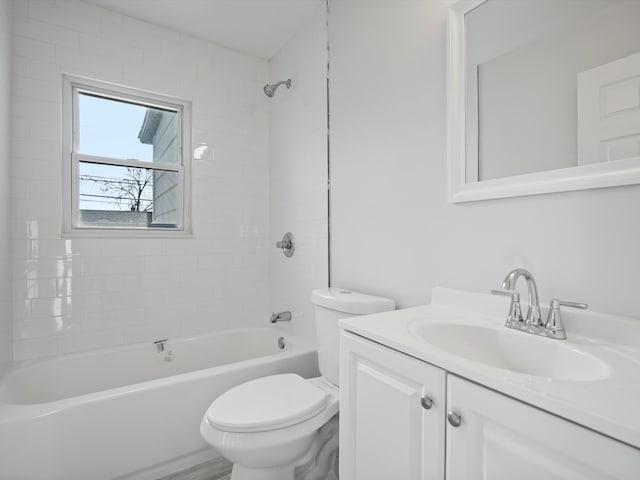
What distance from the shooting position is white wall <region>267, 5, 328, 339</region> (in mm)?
2053

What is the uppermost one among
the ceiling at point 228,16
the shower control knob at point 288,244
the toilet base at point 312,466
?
the ceiling at point 228,16

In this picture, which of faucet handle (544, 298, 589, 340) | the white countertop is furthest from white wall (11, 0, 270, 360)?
faucet handle (544, 298, 589, 340)

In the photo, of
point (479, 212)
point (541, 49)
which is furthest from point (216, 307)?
point (541, 49)

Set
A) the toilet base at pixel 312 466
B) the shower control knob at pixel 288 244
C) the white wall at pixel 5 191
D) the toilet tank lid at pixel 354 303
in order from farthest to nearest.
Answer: the shower control knob at pixel 288 244
the white wall at pixel 5 191
the toilet tank lid at pixel 354 303
the toilet base at pixel 312 466

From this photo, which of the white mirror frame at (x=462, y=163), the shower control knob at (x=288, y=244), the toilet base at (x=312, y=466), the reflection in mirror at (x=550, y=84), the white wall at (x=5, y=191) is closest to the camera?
the reflection in mirror at (x=550, y=84)

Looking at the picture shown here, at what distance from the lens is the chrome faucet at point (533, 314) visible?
870 mm

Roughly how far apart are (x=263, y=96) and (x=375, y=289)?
1914mm

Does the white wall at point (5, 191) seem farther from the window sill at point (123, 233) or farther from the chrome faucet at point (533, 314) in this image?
the chrome faucet at point (533, 314)

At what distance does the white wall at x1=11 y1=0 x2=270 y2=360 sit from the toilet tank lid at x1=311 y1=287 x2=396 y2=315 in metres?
1.21

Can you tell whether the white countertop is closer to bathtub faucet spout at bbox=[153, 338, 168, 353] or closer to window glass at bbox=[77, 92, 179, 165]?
bathtub faucet spout at bbox=[153, 338, 168, 353]

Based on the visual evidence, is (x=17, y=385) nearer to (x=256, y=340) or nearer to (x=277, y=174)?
(x=256, y=340)

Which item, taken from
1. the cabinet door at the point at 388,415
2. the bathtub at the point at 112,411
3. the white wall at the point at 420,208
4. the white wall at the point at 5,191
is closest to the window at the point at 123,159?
the white wall at the point at 5,191

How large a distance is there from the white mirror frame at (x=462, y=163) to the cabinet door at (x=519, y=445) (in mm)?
656

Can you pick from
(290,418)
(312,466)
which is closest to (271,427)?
(290,418)
